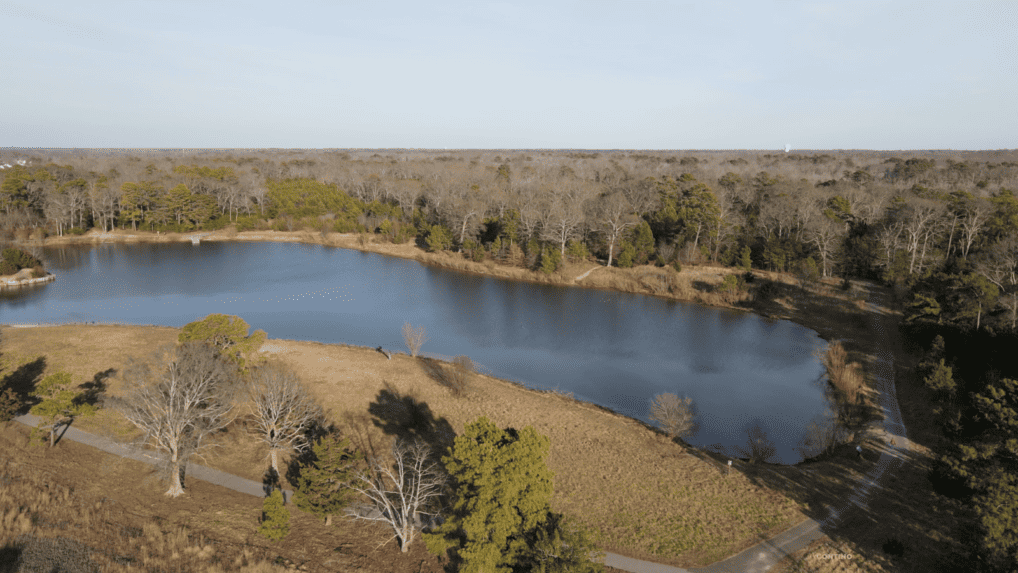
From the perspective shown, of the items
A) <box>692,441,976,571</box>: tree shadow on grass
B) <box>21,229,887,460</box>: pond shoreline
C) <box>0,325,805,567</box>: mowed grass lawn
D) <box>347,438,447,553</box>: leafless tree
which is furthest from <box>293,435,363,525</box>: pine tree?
<box>21,229,887,460</box>: pond shoreline

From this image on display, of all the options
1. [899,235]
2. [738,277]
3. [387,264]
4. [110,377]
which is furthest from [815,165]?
[110,377]

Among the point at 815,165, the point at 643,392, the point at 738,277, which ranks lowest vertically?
the point at 643,392

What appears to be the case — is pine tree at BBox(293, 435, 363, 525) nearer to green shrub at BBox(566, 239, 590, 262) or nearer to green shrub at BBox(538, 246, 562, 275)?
green shrub at BBox(538, 246, 562, 275)

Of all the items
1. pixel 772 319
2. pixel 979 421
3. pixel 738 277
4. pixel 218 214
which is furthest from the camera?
pixel 218 214

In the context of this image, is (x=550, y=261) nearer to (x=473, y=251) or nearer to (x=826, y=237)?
(x=473, y=251)

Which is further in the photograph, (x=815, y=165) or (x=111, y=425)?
(x=815, y=165)

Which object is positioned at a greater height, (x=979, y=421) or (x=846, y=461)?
(x=979, y=421)

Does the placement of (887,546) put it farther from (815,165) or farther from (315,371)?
(815,165)

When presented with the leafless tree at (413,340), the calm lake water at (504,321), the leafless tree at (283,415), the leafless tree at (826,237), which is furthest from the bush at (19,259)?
the leafless tree at (826,237)

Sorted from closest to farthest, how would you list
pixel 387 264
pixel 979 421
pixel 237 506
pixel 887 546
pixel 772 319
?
pixel 887 546, pixel 237 506, pixel 979 421, pixel 772 319, pixel 387 264
